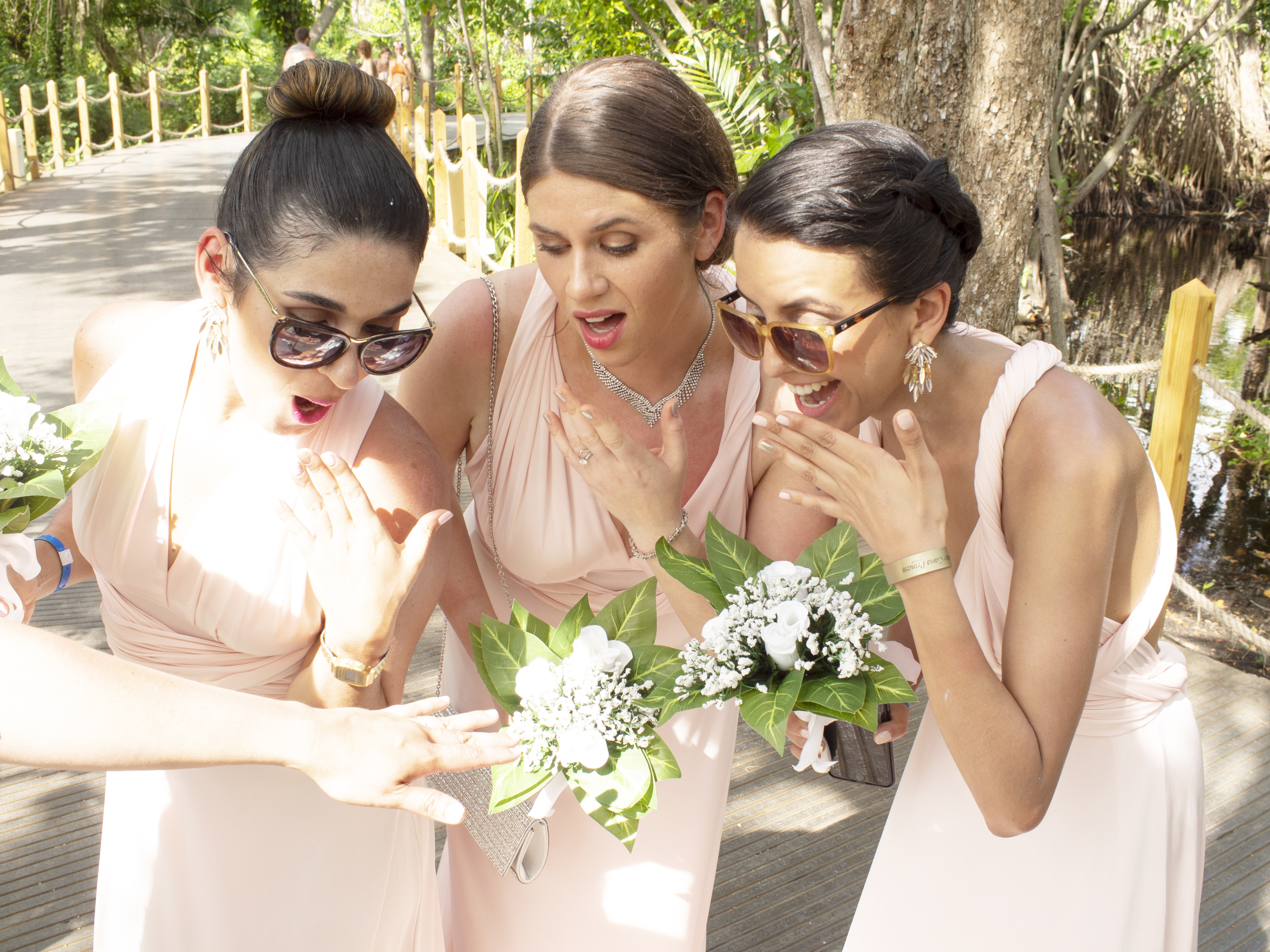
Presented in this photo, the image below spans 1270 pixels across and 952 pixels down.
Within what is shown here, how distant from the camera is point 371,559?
175 cm

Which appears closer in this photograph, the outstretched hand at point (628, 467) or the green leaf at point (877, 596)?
the green leaf at point (877, 596)

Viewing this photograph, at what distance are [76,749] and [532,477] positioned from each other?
122cm

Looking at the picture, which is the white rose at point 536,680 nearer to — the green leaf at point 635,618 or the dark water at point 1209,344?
the green leaf at point 635,618

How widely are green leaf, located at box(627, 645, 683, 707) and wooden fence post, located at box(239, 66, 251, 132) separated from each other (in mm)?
24454

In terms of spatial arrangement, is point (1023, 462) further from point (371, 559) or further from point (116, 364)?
point (116, 364)

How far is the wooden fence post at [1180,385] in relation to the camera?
393 cm

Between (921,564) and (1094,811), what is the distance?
0.67 m

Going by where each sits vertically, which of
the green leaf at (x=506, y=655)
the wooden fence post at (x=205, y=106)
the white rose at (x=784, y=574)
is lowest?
the wooden fence post at (x=205, y=106)

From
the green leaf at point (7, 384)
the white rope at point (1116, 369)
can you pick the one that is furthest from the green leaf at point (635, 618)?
the white rope at point (1116, 369)

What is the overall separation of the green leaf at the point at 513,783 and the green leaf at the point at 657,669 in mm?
234

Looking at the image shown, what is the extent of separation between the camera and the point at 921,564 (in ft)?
5.24

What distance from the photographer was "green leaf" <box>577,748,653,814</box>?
70.2 inches

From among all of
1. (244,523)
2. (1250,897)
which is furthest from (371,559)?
(1250,897)

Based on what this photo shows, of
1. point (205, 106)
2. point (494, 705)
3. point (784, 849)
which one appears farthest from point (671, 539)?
point (205, 106)
